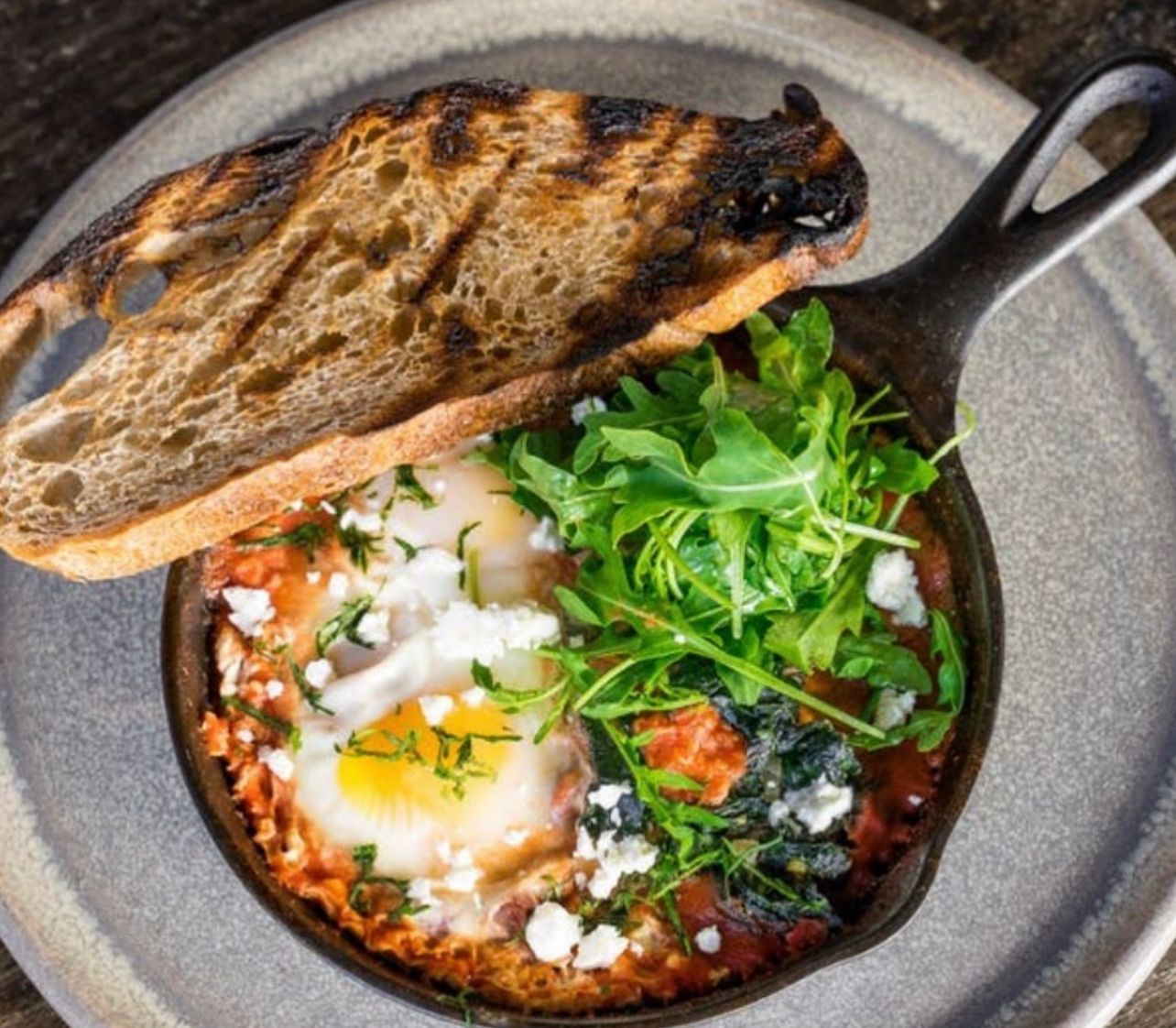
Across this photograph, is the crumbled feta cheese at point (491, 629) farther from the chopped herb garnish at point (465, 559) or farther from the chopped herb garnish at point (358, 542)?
the chopped herb garnish at point (358, 542)

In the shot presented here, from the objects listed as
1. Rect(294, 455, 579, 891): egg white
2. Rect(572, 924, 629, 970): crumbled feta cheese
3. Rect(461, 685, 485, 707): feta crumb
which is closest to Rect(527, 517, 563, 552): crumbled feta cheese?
Rect(294, 455, 579, 891): egg white

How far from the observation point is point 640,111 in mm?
2449

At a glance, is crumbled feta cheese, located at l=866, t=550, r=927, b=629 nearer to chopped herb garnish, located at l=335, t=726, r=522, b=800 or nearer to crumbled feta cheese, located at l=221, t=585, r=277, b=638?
chopped herb garnish, located at l=335, t=726, r=522, b=800

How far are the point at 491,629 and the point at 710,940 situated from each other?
1.83 ft

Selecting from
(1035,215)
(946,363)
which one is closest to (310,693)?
(946,363)

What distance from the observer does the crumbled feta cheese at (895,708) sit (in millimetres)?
2439

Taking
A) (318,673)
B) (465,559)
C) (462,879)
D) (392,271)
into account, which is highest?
(392,271)

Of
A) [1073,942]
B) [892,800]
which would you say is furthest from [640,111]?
[1073,942]

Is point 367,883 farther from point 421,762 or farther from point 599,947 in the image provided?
point 599,947

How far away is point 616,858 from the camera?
7.88 feet

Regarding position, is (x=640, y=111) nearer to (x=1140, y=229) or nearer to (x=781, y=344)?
(x=781, y=344)

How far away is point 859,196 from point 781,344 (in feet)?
0.75

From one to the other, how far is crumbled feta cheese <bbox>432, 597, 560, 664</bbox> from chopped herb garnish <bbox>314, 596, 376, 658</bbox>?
113mm

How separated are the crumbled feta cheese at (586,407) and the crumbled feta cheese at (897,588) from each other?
442 mm
